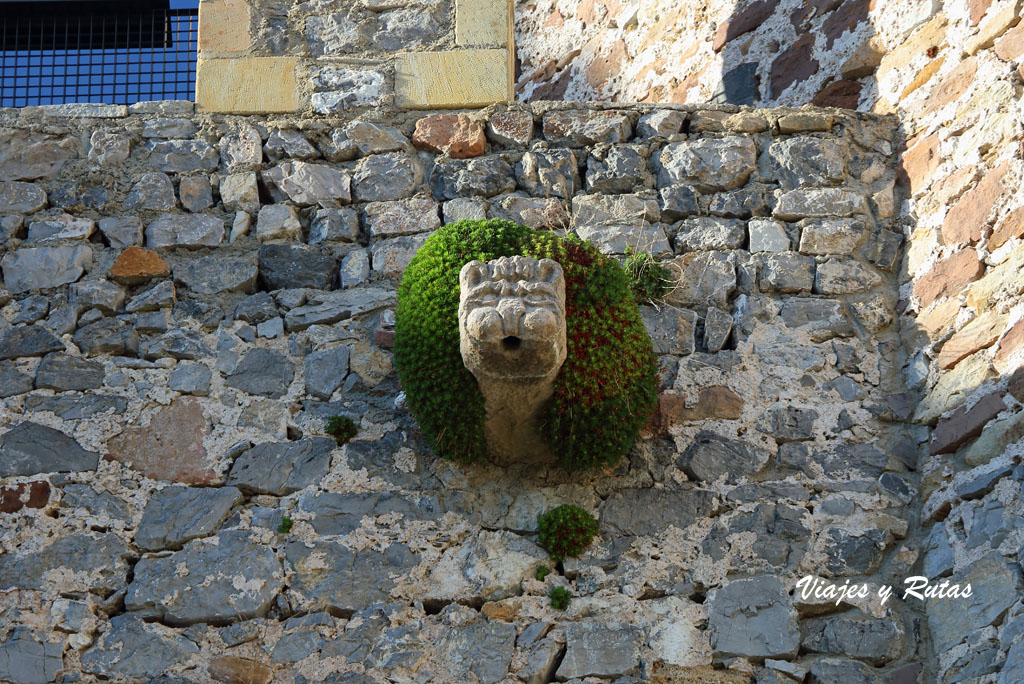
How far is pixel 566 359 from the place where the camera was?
4.27m

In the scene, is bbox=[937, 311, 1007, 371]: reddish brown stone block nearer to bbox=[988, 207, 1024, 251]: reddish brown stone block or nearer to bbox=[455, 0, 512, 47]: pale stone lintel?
bbox=[988, 207, 1024, 251]: reddish brown stone block

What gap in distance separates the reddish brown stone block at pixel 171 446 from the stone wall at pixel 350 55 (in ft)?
4.48

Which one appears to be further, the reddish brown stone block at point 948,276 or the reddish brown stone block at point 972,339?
the reddish brown stone block at point 948,276

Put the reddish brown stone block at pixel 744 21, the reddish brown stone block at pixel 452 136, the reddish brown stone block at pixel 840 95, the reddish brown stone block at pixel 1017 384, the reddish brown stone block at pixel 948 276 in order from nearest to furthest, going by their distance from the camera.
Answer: the reddish brown stone block at pixel 1017 384, the reddish brown stone block at pixel 948 276, the reddish brown stone block at pixel 452 136, the reddish brown stone block at pixel 840 95, the reddish brown stone block at pixel 744 21

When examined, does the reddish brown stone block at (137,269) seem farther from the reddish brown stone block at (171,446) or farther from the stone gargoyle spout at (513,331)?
the stone gargoyle spout at (513,331)

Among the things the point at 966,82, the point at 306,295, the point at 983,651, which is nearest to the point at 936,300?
the point at 966,82

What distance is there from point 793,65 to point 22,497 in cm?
371

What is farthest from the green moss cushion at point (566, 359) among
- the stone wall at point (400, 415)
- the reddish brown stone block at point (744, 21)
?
the reddish brown stone block at point (744, 21)

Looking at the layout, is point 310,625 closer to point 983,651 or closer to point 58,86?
point 983,651

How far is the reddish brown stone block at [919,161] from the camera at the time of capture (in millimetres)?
4977

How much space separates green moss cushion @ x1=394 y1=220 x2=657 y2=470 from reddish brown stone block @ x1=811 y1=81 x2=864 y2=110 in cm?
162

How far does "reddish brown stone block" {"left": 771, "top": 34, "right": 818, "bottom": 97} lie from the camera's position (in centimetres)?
578

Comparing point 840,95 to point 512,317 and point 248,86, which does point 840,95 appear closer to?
point 512,317

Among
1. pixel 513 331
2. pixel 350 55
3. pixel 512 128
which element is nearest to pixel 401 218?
pixel 512 128
